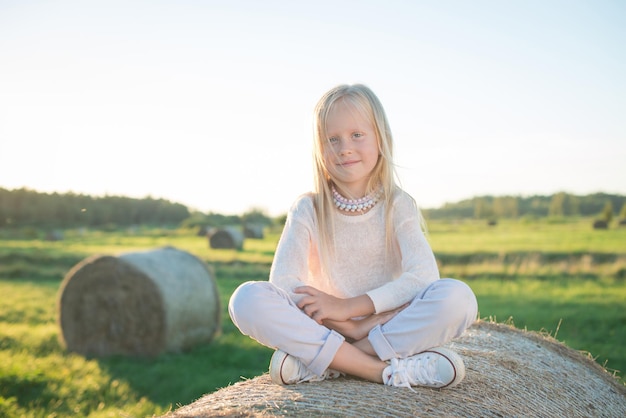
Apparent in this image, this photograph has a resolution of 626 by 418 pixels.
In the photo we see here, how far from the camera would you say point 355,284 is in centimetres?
329

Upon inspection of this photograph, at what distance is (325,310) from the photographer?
2951 mm

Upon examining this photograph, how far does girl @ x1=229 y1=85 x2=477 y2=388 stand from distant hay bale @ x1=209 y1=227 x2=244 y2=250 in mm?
19218

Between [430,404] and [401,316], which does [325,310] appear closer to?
[401,316]

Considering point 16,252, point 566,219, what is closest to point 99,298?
point 16,252

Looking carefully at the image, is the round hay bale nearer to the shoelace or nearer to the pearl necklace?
the pearl necklace

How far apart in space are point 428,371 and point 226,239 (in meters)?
20.1

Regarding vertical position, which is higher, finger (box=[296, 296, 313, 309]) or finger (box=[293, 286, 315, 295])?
finger (box=[293, 286, 315, 295])

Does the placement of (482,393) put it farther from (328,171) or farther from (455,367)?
(328,171)

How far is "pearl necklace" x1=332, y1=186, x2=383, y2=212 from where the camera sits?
3.31 m

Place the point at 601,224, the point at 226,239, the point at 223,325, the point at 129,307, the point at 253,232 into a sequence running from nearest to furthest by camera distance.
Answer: the point at 129,307 < the point at 223,325 < the point at 226,239 < the point at 601,224 < the point at 253,232

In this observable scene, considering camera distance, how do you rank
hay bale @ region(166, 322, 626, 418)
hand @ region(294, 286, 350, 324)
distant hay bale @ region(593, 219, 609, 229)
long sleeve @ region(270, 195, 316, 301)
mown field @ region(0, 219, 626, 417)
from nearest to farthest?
hay bale @ region(166, 322, 626, 418) < hand @ region(294, 286, 350, 324) < long sleeve @ region(270, 195, 316, 301) < mown field @ region(0, 219, 626, 417) < distant hay bale @ region(593, 219, 609, 229)

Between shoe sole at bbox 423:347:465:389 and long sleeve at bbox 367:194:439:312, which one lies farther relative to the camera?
long sleeve at bbox 367:194:439:312

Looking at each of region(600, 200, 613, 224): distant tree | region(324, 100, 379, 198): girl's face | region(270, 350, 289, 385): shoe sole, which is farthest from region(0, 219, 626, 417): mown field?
region(600, 200, 613, 224): distant tree

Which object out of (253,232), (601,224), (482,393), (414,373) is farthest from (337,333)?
(601,224)
